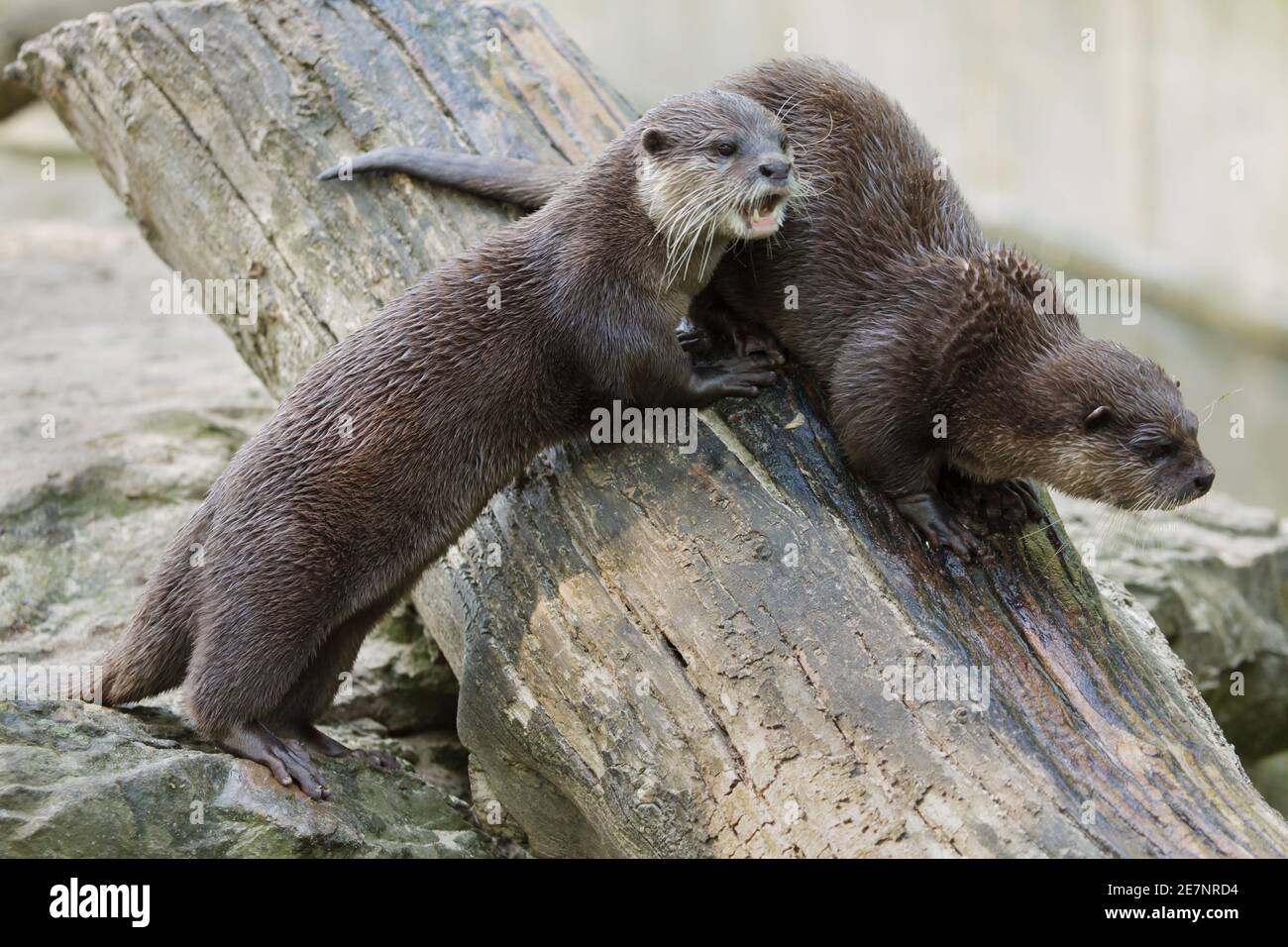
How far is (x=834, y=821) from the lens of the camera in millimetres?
2197

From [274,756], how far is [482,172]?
4.93 ft

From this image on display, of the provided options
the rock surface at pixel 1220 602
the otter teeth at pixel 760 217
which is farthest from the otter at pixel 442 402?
the rock surface at pixel 1220 602

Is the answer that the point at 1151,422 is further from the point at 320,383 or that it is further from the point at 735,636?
the point at 320,383

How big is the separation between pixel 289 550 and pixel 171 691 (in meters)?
0.67

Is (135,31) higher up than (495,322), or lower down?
higher up

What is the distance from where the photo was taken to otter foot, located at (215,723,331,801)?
258cm

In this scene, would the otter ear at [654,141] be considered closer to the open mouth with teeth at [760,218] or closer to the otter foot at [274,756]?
the open mouth with teeth at [760,218]

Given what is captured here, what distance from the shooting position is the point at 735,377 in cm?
268

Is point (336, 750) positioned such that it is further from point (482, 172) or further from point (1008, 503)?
point (1008, 503)

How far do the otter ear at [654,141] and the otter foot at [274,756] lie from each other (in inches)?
59.3

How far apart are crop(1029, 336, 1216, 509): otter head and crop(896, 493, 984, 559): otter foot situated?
230 mm

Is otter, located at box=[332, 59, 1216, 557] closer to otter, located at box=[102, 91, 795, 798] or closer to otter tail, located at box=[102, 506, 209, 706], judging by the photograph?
otter, located at box=[102, 91, 795, 798]

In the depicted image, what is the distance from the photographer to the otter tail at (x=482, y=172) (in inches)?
122

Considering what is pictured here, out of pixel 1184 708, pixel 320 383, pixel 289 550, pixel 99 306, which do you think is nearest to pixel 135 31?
pixel 320 383
